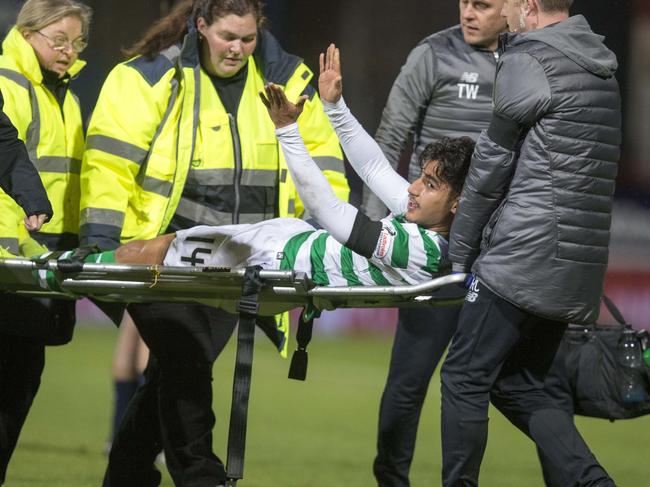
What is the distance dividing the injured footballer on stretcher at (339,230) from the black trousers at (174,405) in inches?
9.7

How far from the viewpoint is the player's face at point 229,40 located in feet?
Answer: 13.3

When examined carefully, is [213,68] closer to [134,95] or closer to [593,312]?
[134,95]

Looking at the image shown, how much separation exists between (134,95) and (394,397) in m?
1.28

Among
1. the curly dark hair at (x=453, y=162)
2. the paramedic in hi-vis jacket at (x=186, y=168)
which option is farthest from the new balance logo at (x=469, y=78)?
the curly dark hair at (x=453, y=162)

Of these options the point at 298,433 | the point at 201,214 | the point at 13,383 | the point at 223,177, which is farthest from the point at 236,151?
the point at 298,433

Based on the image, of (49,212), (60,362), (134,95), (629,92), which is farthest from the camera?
(629,92)

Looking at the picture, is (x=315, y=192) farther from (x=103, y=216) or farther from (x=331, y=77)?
(x=103, y=216)

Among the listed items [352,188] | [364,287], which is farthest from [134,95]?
[352,188]

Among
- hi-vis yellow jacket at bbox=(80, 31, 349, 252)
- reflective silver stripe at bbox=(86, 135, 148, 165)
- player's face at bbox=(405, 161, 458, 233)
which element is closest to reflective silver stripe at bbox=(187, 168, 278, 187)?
hi-vis yellow jacket at bbox=(80, 31, 349, 252)

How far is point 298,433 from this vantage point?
6062 mm

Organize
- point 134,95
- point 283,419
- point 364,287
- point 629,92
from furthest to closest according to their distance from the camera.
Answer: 1. point 629,92
2. point 283,419
3. point 134,95
4. point 364,287

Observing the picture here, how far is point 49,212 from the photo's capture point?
12.0 ft

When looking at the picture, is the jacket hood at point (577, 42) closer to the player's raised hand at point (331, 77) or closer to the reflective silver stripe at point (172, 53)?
the player's raised hand at point (331, 77)

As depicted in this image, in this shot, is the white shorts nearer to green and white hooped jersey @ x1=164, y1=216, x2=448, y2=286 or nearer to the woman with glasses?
green and white hooped jersey @ x1=164, y1=216, x2=448, y2=286
